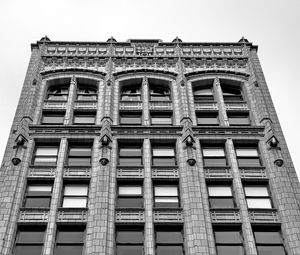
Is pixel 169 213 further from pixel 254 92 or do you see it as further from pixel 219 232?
pixel 254 92

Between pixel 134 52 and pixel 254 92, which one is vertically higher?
pixel 134 52

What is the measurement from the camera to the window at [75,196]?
3400cm

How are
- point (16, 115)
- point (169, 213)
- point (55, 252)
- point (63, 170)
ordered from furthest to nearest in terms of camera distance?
point (16, 115) < point (63, 170) < point (169, 213) < point (55, 252)

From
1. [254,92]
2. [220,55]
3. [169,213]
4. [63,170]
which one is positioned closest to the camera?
[169,213]

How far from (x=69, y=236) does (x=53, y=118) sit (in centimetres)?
1278

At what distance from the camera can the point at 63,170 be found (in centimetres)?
3616

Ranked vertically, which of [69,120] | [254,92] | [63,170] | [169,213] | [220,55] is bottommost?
[169,213]

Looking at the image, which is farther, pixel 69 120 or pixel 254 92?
pixel 254 92

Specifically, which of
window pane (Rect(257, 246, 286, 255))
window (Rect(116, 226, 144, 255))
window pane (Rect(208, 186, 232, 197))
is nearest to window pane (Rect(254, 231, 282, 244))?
window pane (Rect(257, 246, 286, 255))

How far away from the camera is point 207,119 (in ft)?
139

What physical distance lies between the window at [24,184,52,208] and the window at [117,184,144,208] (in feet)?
15.2

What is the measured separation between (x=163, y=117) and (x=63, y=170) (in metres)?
10.1

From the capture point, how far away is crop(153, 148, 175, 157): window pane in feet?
125

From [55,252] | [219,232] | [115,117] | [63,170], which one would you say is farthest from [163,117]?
A: [55,252]
